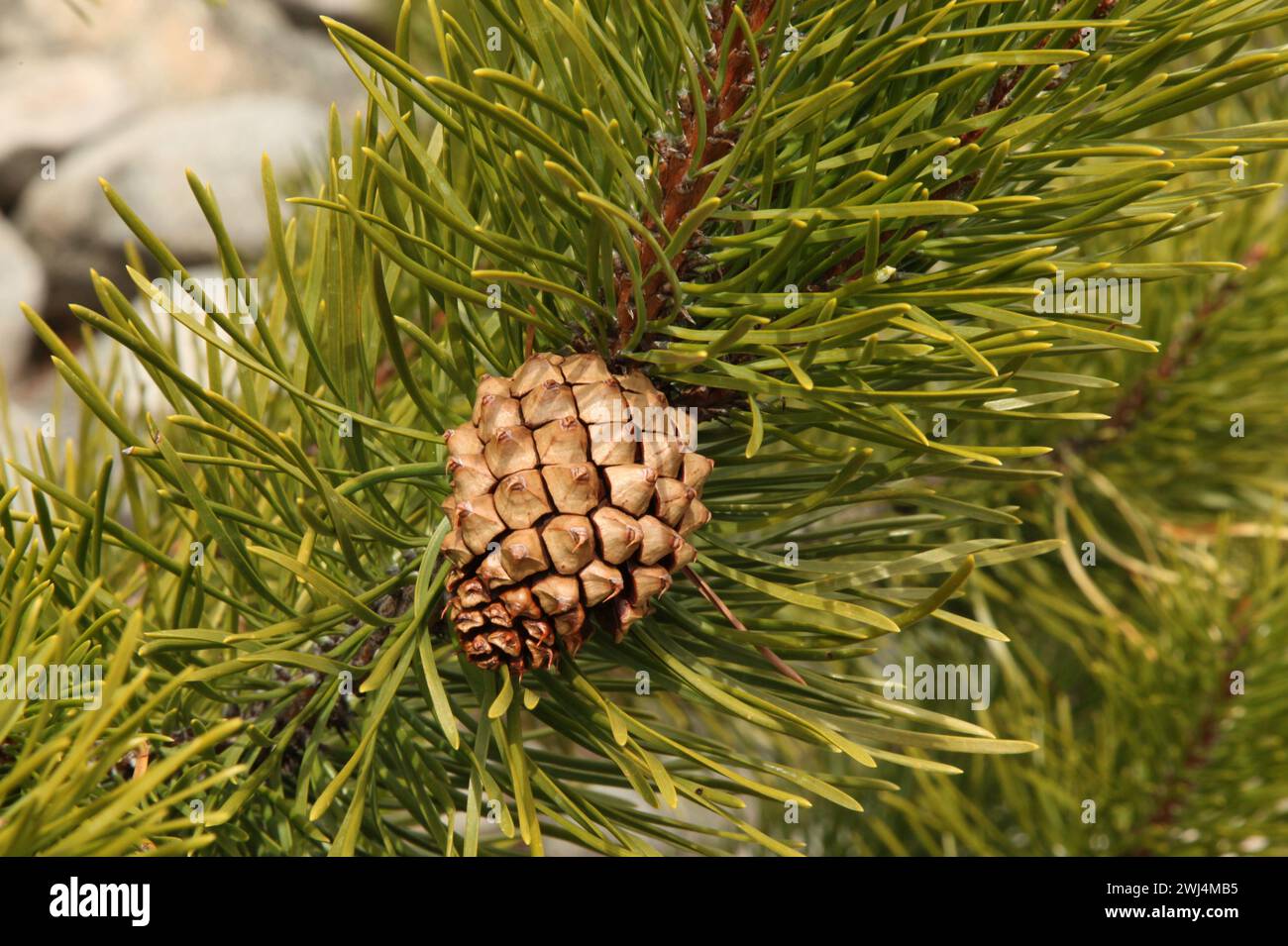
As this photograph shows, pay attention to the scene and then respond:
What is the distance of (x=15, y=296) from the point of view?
1.33 metres

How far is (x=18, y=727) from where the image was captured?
214 mm

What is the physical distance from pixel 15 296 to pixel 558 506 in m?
1.37

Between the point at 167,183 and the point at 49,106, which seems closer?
the point at 167,183

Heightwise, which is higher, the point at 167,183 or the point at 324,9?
the point at 324,9

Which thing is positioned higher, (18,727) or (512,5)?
(512,5)

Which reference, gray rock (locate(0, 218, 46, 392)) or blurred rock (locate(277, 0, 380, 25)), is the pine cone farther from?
blurred rock (locate(277, 0, 380, 25))

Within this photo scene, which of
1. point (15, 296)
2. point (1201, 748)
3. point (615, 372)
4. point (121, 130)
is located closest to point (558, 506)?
point (615, 372)

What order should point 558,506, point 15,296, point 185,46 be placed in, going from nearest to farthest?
point 558,506, point 15,296, point 185,46

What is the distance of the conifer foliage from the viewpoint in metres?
0.20

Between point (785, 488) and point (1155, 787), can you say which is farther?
point (1155, 787)

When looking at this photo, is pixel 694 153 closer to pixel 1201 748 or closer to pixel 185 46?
pixel 1201 748
